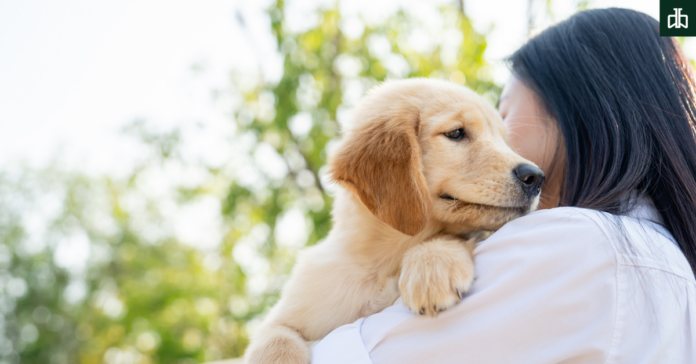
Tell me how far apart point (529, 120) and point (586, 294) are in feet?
3.90

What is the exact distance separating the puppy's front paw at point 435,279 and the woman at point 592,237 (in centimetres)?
3

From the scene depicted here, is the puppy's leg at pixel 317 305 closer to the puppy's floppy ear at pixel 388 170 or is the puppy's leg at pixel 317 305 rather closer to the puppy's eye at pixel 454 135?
the puppy's floppy ear at pixel 388 170

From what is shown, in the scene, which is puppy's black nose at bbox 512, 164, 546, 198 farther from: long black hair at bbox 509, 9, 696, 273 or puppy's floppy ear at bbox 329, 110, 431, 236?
puppy's floppy ear at bbox 329, 110, 431, 236

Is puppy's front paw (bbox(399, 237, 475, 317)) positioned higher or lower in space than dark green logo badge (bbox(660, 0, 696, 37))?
lower

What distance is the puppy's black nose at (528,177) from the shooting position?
1.84m

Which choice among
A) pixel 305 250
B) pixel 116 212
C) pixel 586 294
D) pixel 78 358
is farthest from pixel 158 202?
pixel 586 294

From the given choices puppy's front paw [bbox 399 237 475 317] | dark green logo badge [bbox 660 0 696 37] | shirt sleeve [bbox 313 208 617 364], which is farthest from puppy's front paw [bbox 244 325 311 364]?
dark green logo badge [bbox 660 0 696 37]

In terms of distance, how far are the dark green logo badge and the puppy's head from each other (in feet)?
3.79

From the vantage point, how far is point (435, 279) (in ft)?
4.96

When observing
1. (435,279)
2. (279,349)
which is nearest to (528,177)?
(435,279)

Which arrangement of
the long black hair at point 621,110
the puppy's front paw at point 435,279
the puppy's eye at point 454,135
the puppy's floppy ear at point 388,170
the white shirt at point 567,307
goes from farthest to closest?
the puppy's eye at point 454,135
the puppy's floppy ear at point 388,170
the long black hair at point 621,110
the puppy's front paw at point 435,279
the white shirt at point 567,307

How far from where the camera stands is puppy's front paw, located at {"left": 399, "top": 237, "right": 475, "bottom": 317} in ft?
4.90

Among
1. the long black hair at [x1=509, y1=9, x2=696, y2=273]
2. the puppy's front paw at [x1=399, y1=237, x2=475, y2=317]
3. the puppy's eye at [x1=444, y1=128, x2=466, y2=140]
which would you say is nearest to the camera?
the puppy's front paw at [x1=399, y1=237, x2=475, y2=317]

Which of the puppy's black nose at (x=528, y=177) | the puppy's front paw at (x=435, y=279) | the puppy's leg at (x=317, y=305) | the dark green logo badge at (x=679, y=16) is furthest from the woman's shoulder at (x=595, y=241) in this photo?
the dark green logo badge at (x=679, y=16)
